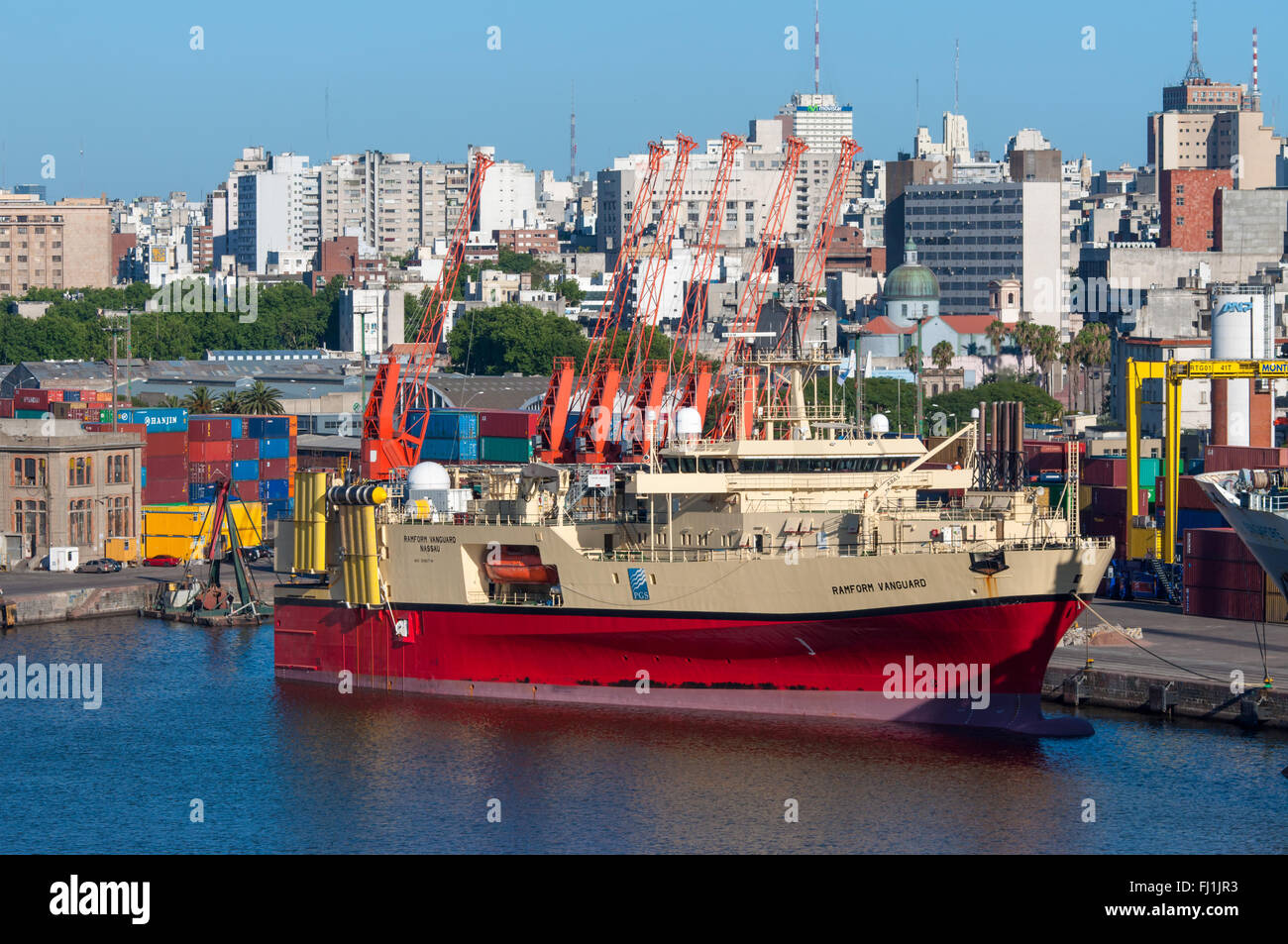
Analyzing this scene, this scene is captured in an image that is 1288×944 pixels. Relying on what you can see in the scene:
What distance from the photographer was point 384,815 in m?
40.9

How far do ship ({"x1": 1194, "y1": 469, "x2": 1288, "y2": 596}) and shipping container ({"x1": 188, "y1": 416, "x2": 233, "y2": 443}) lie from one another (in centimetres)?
4645

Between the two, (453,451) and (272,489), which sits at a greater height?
(453,451)

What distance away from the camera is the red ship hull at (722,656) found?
46312 millimetres

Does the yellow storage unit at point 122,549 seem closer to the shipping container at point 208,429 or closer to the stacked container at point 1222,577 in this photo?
the shipping container at point 208,429

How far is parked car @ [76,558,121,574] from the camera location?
2995 inches

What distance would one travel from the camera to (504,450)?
90.9 metres

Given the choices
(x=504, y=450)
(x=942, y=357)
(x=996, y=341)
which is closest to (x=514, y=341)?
(x=942, y=357)

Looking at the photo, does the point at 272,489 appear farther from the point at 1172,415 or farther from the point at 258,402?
the point at 1172,415

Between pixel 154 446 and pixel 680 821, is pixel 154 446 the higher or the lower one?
the higher one

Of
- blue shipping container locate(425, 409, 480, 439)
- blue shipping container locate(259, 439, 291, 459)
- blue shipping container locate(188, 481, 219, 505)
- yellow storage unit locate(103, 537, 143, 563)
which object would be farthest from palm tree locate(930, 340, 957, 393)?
yellow storage unit locate(103, 537, 143, 563)

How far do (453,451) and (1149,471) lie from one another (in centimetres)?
3145
